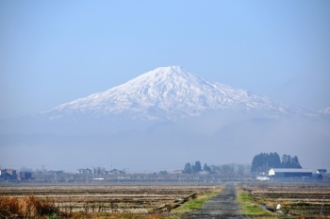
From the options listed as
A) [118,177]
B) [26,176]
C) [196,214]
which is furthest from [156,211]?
[118,177]

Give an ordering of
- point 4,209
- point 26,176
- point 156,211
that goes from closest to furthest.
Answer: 1. point 4,209
2. point 156,211
3. point 26,176

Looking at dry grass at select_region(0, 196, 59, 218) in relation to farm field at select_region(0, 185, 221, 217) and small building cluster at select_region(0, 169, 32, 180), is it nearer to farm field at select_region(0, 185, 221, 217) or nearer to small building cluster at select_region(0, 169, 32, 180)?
farm field at select_region(0, 185, 221, 217)

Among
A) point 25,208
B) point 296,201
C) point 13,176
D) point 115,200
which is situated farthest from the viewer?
point 13,176

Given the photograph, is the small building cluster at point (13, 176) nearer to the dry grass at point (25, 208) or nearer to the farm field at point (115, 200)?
the farm field at point (115, 200)

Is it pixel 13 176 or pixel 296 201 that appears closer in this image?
pixel 296 201

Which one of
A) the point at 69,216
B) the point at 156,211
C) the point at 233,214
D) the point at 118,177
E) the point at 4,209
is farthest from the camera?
the point at 118,177

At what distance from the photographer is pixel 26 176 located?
17288 centimetres

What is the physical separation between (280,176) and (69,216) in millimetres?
153649

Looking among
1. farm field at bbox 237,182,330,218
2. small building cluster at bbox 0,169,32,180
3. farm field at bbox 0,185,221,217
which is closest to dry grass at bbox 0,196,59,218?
farm field at bbox 0,185,221,217

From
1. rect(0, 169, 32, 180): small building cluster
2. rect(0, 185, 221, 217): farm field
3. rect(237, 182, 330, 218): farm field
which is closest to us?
rect(0, 185, 221, 217): farm field

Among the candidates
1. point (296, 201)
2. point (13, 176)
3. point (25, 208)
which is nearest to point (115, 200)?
point (296, 201)

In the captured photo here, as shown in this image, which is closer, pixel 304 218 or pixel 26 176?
pixel 304 218

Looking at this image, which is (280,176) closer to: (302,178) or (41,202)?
(302,178)

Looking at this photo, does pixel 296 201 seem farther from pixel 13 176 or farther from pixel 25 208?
pixel 13 176
